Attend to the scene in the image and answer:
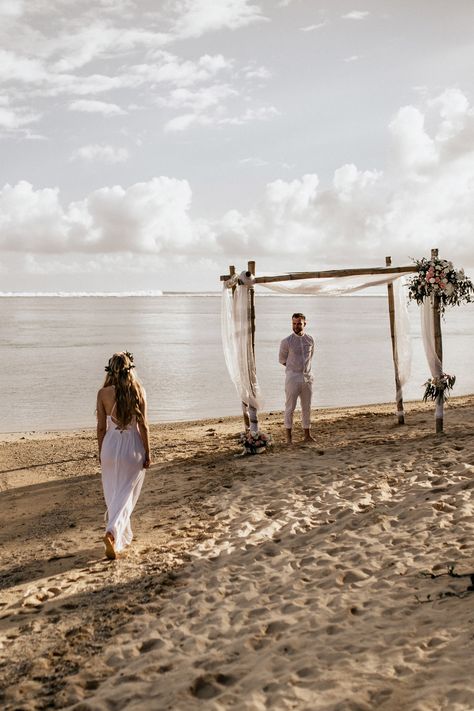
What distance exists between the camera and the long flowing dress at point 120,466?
605 cm

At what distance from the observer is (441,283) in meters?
10.2

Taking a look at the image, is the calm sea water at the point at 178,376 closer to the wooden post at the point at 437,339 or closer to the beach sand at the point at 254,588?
the wooden post at the point at 437,339

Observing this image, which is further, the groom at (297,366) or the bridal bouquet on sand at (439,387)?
the bridal bouquet on sand at (439,387)

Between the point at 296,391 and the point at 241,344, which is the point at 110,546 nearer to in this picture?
the point at 296,391

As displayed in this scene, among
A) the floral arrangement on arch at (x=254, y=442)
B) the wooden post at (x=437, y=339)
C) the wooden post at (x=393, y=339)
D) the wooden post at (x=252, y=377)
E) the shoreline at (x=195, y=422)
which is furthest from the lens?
the shoreline at (x=195, y=422)

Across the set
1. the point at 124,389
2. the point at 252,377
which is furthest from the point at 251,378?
the point at 124,389

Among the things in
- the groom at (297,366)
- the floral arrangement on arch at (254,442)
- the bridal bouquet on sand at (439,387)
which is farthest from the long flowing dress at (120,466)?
the bridal bouquet on sand at (439,387)

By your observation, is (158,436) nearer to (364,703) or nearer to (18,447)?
(18,447)

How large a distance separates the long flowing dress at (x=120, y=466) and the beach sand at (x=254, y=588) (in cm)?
41

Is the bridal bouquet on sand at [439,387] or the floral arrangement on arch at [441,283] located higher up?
the floral arrangement on arch at [441,283]

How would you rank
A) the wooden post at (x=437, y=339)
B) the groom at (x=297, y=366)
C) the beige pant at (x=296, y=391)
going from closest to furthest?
the groom at (x=297, y=366) < the beige pant at (x=296, y=391) < the wooden post at (x=437, y=339)

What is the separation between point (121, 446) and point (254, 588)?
1.86m

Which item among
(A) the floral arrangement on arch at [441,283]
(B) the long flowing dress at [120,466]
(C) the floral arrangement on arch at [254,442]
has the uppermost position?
(A) the floral arrangement on arch at [441,283]

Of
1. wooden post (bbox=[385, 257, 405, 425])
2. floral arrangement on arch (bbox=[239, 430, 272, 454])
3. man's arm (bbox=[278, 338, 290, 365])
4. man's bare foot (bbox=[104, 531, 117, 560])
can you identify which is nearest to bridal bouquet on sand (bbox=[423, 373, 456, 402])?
wooden post (bbox=[385, 257, 405, 425])
